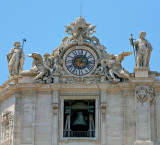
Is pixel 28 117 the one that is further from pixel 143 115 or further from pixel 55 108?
pixel 143 115

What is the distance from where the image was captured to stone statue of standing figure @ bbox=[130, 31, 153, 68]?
38906 millimetres

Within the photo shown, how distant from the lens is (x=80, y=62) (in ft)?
129

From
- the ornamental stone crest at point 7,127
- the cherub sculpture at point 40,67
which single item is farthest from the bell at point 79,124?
the ornamental stone crest at point 7,127

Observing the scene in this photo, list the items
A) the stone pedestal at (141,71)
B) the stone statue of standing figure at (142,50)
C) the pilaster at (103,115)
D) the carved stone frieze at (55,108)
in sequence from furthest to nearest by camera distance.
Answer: the stone statue of standing figure at (142,50), the stone pedestal at (141,71), the carved stone frieze at (55,108), the pilaster at (103,115)

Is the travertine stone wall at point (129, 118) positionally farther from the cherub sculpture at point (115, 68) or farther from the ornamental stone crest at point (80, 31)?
the ornamental stone crest at point (80, 31)

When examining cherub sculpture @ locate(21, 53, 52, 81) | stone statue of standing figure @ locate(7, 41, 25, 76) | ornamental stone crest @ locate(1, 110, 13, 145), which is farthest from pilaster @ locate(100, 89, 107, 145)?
stone statue of standing figure @ locate(7, 41, 25, 76)

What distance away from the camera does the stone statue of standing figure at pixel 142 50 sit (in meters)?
38.9

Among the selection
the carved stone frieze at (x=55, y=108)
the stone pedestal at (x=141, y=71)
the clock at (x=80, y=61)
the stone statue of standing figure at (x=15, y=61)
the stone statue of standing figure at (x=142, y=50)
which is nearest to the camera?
the carved stone frieze at (x=55, y=108)

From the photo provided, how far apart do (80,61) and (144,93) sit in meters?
3.99

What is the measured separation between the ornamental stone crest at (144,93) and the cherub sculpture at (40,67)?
484 cm

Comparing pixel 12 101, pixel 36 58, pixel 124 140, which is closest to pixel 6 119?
pixel 12 101

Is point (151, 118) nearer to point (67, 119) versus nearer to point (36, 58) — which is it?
point (67, 119)

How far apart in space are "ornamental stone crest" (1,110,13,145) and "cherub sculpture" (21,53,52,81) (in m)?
2.35

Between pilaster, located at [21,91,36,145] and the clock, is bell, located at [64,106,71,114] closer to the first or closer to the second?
pilaster, located at [21,91,36,145]
